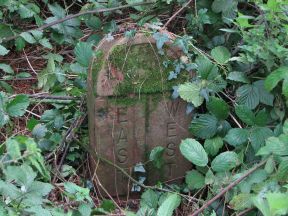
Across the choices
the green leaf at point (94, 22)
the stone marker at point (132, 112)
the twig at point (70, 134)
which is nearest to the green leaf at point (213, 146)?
the stone marker at point (132, 112)

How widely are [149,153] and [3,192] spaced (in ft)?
2.64

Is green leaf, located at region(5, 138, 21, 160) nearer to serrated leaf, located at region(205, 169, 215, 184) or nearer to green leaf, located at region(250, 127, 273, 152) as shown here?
serrated leaf, located at region(205, 169, 215, 184)

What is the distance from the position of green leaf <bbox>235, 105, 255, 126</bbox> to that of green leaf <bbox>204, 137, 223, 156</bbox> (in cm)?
16

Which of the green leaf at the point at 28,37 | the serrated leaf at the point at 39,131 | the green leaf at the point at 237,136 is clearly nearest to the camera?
the green leaf at the point at 237,136

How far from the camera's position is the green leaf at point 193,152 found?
98.0 inches

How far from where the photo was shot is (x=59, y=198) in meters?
2.73

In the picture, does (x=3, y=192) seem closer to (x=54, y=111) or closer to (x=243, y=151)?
(x=54, y=111)

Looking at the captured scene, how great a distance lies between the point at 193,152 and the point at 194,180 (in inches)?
7.5

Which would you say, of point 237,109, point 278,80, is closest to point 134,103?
point 237,109

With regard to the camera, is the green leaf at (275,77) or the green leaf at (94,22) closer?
the green leaf at (275,77)

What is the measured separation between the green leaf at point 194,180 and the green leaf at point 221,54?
0.55 metres

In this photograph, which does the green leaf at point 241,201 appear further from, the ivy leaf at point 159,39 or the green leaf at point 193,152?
the ivy leaf at point 159,39

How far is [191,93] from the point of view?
8.64 ft

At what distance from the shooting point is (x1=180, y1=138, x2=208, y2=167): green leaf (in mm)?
2488
